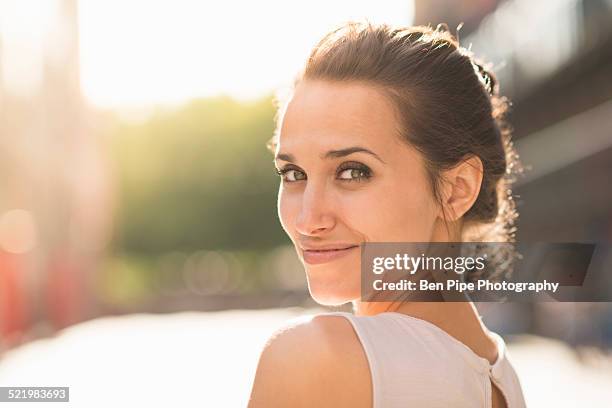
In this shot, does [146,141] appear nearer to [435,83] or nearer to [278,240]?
[278,240]

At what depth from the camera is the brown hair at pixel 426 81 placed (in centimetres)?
206

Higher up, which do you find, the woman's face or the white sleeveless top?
the woman's face

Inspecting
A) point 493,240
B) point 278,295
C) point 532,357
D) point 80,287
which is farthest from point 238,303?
point 493,240

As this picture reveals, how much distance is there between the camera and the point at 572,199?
16.9m

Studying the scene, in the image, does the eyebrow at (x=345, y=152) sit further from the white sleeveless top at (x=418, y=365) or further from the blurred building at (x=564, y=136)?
the blurred building at (x=564, y=136)

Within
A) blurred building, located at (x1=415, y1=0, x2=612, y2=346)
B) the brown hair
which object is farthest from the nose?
blurred building, located at (x1=415, y1=0, x2=612, y2=346)

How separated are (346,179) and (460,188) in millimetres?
319

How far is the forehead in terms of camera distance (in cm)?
198

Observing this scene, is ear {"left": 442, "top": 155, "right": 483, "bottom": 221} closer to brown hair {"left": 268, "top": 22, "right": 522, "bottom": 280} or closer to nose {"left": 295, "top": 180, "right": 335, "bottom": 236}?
brown hair {"left": 268, "top": 22, "right": 522, "bottom": 280}

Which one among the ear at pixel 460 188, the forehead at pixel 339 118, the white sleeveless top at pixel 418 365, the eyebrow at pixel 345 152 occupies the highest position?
the forehead at pixel 339 118

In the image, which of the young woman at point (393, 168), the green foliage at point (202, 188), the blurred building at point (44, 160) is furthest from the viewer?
the green foliage at point (202, 188)

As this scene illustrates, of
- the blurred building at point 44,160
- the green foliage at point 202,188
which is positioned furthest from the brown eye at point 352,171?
the green foliage at point 202,188

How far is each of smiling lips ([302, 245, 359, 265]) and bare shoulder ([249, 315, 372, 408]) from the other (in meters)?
0.42

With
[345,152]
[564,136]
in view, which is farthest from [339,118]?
[564,136]
